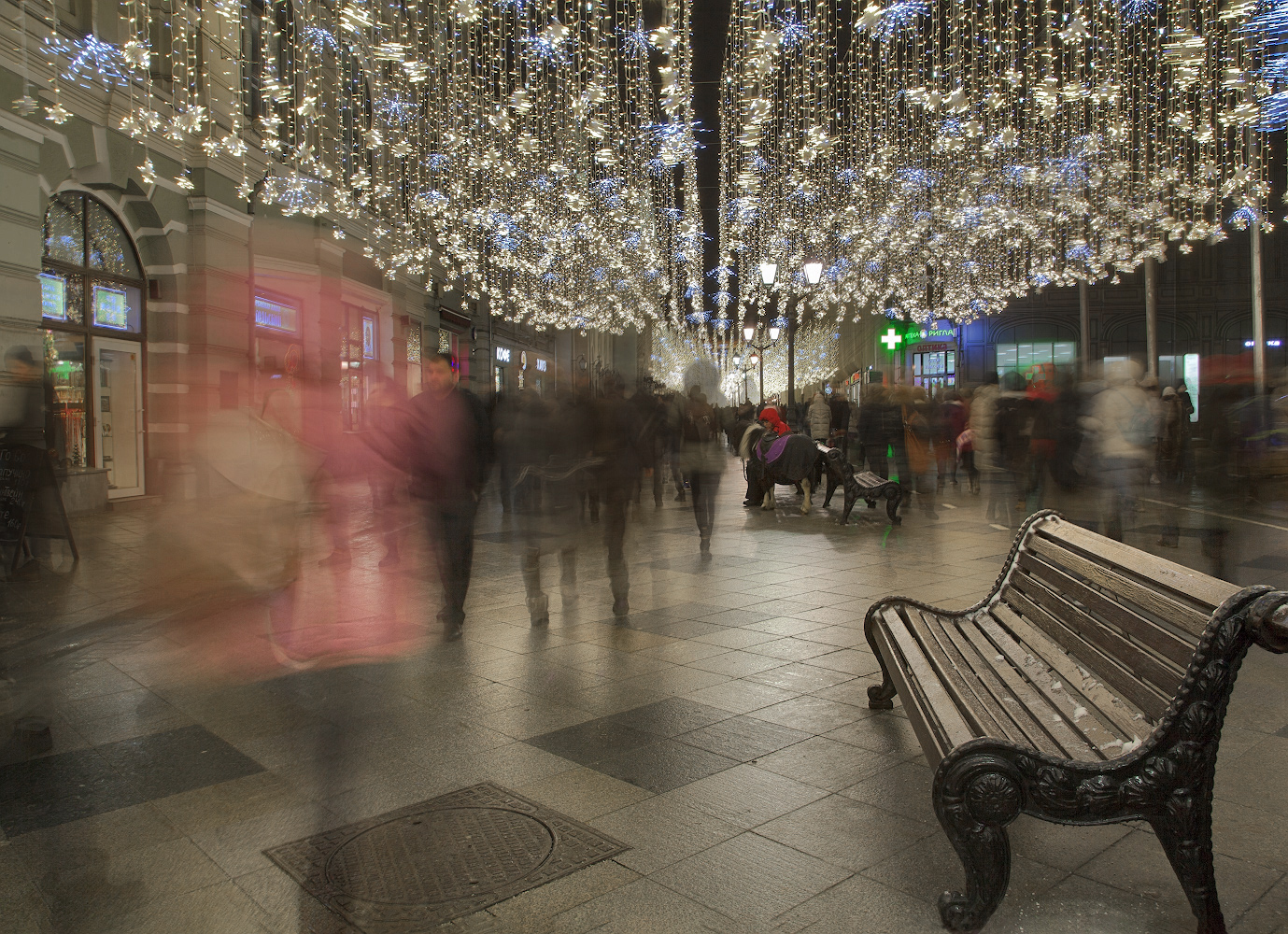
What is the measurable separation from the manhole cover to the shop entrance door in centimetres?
1454

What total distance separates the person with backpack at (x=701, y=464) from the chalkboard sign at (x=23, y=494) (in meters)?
6.24

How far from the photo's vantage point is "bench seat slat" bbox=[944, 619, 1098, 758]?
3.00 m

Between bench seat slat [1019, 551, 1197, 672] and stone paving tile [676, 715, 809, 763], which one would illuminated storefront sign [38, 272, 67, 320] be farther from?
bench seat slat [1019, 551, 1197, 672]

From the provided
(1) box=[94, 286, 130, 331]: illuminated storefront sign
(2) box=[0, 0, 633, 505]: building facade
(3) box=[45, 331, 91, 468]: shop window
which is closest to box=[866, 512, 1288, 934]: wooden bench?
(2) box=[0, 0, 633, 505]: building facade

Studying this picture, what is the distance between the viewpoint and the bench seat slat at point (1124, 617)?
2.91 m

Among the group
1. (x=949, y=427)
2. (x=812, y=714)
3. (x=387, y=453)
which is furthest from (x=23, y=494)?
(x=949, y=427)

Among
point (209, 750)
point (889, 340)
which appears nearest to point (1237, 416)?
point (209, 750)

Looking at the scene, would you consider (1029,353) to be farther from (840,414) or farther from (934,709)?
(934,709)

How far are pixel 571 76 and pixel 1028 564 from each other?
8084 mm

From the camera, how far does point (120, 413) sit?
16547mm

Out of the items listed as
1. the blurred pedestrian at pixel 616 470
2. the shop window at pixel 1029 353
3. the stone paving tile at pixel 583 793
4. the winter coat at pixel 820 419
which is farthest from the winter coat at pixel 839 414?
the shop window at pixel 1029 353

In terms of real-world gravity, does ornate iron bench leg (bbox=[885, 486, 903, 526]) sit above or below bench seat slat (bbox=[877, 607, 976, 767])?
above

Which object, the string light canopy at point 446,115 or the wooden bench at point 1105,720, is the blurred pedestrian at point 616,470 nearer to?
the string light canopy at point 446,115

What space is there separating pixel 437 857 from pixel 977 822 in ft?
6.06
